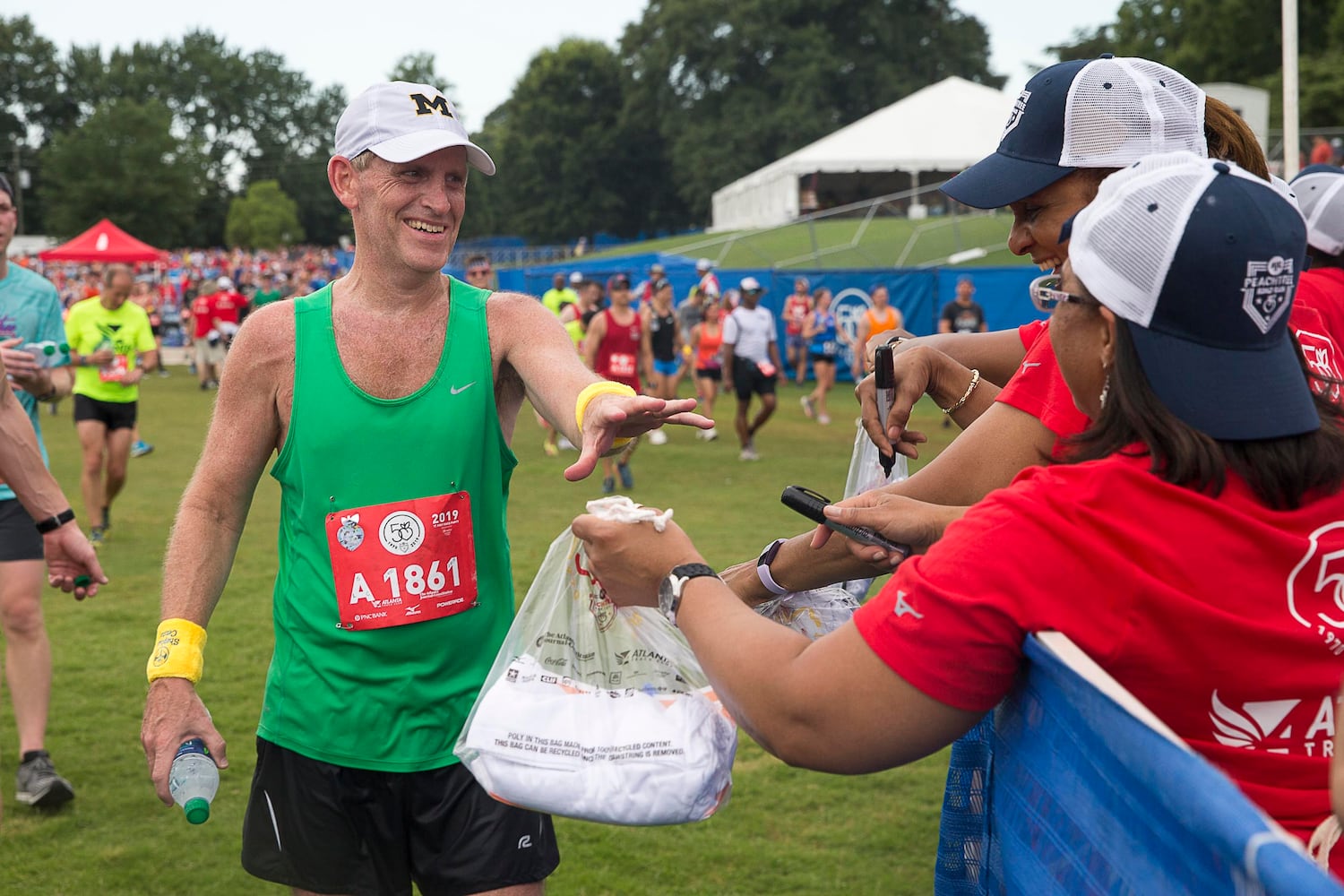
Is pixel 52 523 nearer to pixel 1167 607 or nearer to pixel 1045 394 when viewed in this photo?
pixel 1045 394

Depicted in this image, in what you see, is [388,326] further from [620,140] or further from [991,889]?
[620,140]

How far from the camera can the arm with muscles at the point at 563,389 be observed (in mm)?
2348

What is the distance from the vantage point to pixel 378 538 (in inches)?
111

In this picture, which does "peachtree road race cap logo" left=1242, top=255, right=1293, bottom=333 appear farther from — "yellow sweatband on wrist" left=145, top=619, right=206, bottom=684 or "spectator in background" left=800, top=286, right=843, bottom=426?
"spectator in background" left=800, top=286, right=843, bottom=426

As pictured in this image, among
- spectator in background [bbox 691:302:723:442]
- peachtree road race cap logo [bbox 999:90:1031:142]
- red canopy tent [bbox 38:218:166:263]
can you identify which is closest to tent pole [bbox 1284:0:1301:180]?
spectator in background [bbox 691:302:723:442]

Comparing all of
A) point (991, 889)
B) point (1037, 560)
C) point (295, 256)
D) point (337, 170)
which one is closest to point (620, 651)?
point (991, 889)

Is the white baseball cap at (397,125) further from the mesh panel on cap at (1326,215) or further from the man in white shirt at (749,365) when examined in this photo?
the man in white shirt at (749,365)

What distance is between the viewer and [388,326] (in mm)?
2902

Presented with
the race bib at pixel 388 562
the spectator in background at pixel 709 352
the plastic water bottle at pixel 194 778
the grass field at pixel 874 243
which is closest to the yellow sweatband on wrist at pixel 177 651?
the plastic water bottle at pixel 194 778

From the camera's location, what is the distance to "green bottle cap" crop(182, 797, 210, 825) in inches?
91.5

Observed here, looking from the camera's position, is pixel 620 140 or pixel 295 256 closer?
pixel 295 256

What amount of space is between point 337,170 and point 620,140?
79.7 metres

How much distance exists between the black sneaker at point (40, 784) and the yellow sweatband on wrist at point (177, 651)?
303 cm

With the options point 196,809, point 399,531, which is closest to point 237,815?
point 399,531
